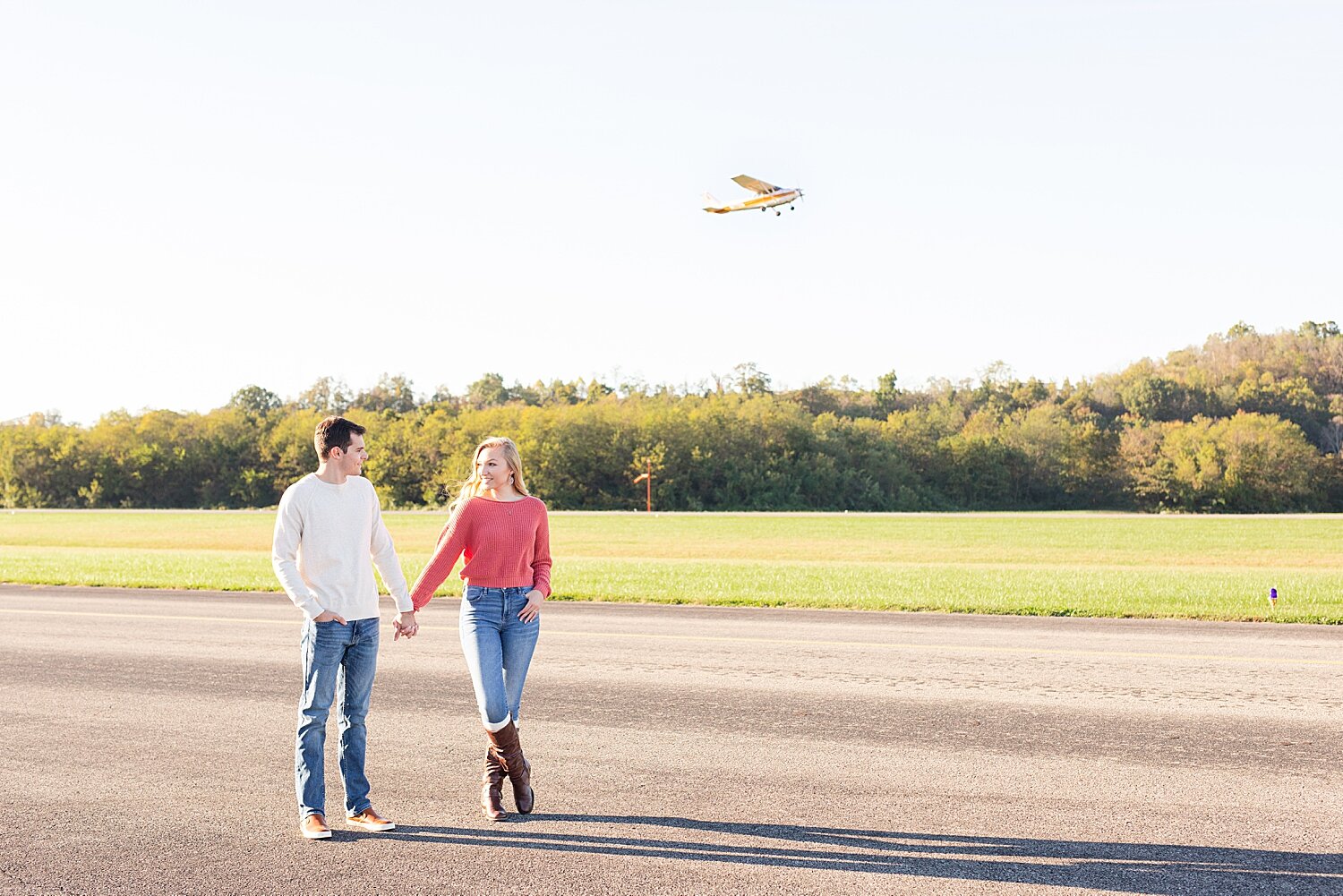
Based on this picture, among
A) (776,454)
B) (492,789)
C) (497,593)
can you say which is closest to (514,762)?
(492,789)

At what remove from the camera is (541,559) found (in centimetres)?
607

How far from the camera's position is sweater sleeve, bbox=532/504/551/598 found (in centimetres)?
596

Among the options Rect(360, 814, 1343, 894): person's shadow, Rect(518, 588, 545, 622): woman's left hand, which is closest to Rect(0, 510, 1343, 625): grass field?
Rect(360, 814, 1343, 894): person's shadow

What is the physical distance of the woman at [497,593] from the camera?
226 inches

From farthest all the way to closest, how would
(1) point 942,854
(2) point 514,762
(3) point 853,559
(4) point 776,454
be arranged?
(4) point 776,454
(3) point 853,559
(2) point 514,762
(1) point 942,854

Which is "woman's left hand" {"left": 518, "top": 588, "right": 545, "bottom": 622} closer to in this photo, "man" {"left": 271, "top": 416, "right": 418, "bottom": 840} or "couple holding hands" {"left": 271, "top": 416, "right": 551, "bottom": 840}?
"couple holding hands" {"left": 271, "top": 416, "right": 551, "bottom": 840}

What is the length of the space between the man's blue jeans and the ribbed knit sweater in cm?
42

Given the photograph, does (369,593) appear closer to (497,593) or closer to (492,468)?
(497,593)

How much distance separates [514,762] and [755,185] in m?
40.1

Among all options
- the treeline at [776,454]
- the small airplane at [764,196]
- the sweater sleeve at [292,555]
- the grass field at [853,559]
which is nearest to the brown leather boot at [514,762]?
the sweater sleeve at [292,555]

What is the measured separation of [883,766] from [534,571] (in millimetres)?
2365

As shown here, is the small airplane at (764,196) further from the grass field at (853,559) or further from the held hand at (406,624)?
the held hand at (406,624)

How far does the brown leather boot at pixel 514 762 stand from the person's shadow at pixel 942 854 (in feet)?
0.47

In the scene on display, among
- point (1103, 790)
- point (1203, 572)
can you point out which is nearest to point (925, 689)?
point (1103, 790)
